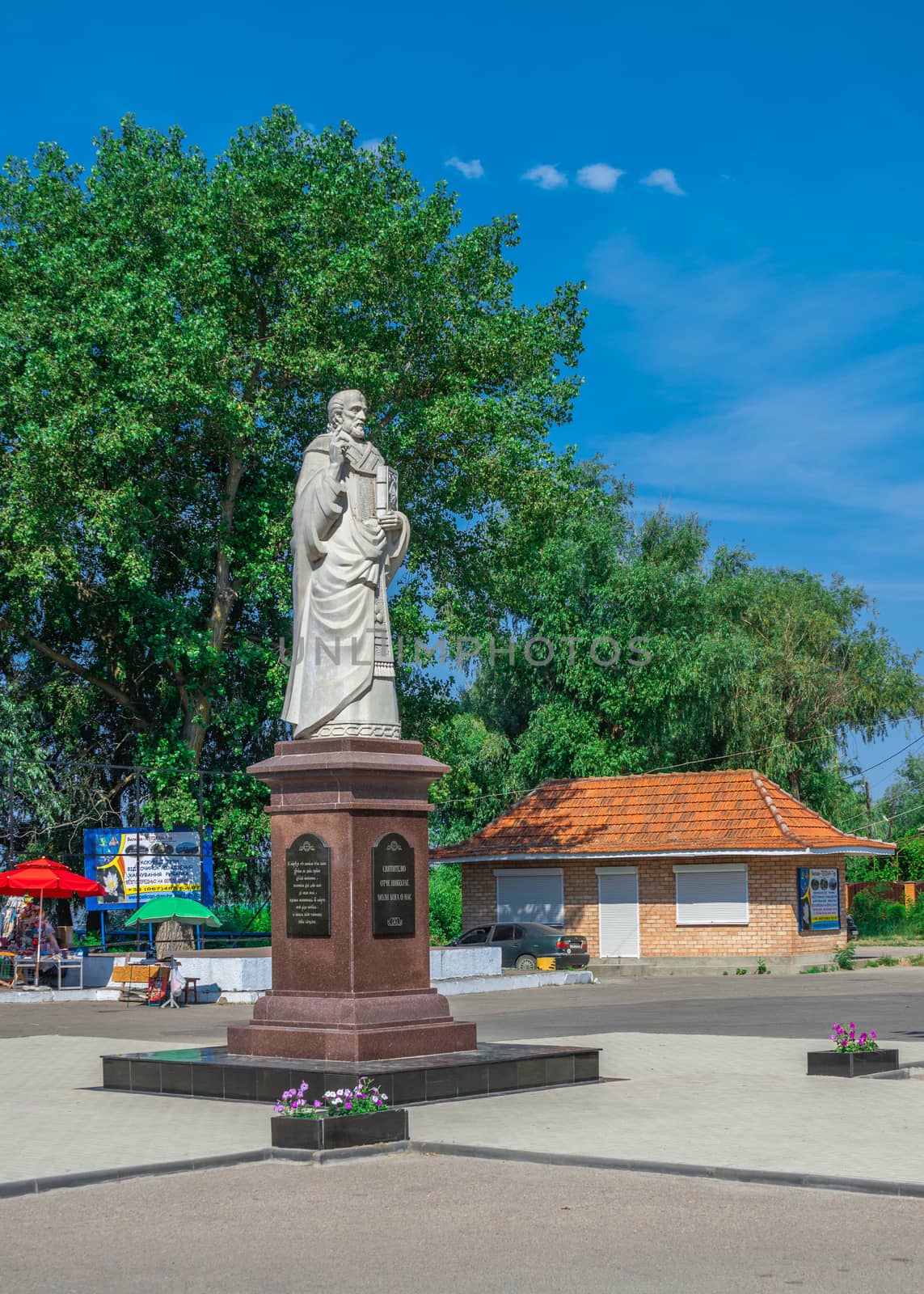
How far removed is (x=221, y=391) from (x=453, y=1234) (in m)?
24.4

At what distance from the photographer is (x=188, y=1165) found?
9328mm

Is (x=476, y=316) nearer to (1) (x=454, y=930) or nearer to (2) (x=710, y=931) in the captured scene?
(2) (x=710, y=931)

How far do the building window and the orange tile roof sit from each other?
2.60 feet

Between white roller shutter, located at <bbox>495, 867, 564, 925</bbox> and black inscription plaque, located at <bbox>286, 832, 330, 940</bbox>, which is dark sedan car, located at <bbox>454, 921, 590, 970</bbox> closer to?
white roller shutter, located at <bbox>495, 867, 564, 925</bbox>

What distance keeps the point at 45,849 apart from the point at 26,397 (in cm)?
1089

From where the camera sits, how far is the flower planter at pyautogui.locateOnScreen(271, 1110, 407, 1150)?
378 inches

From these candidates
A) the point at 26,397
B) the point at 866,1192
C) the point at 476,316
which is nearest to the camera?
the point at 866,1192

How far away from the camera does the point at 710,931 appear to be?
37406 mm

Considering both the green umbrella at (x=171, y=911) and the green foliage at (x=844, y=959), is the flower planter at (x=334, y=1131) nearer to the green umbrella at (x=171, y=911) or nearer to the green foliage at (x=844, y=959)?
the green umbrella at (x=171, y=911)

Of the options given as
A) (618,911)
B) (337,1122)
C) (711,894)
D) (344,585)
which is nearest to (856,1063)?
(337,1122)

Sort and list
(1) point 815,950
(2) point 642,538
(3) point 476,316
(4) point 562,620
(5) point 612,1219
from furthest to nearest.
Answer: (2) point 642,538
(4) point 562,620
(1) point 815,950
(3) point 476,316
(5) point 612,1219

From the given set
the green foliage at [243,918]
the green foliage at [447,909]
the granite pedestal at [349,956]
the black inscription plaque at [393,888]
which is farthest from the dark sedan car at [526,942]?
the black inscription plaque at [393,888]

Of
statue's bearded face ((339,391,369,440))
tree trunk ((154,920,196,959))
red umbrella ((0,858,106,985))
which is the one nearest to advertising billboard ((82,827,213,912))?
tree trunk ((154,920,196,959))

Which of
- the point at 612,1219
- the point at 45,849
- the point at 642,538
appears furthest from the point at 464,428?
the point at 612,1219
